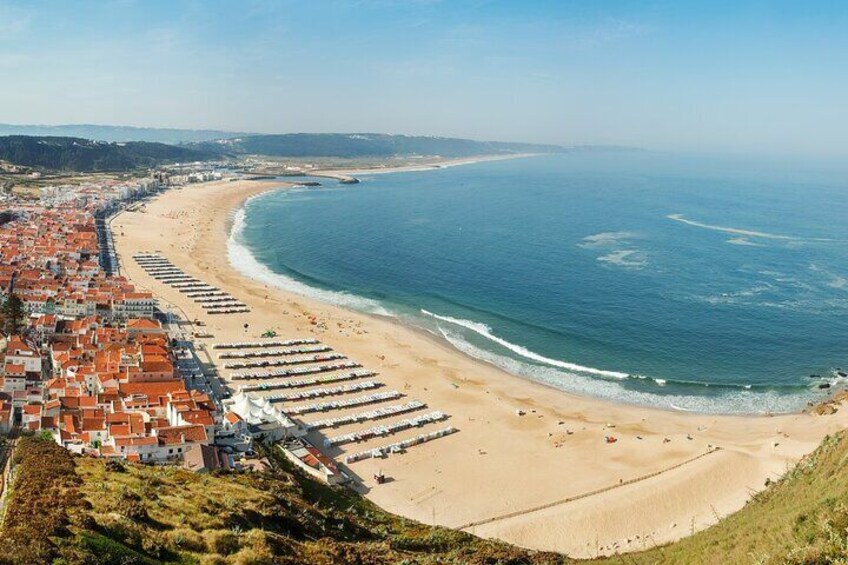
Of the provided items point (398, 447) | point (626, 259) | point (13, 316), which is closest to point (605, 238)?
point (626, 259)

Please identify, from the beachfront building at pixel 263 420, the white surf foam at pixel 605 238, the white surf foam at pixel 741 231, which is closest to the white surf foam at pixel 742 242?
the white surf foam at pixel 741 231

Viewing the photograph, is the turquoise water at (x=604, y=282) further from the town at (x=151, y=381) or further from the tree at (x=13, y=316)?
the tree at (x=13, y=316)

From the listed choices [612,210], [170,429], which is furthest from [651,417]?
[612,210]

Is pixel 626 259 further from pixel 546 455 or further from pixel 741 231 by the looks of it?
pixel 546 455

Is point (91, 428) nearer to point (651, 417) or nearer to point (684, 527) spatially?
point (684, 527)

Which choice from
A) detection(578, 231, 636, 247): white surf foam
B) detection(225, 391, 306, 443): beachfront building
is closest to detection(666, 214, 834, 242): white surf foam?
detection(578, 231, 636, 247): white surf foam

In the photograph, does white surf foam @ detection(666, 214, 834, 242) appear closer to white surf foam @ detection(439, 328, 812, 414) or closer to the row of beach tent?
white surf foam @ detection(439, 328, 812, 414)
